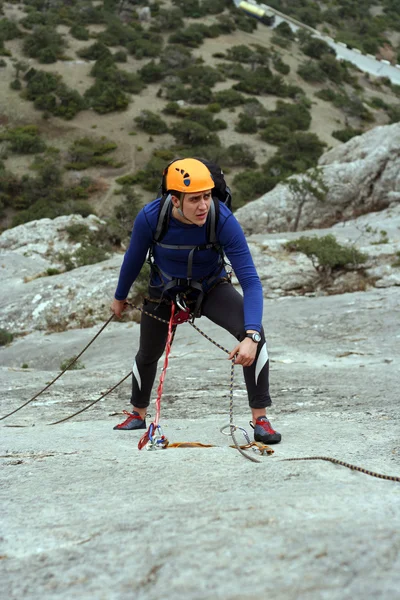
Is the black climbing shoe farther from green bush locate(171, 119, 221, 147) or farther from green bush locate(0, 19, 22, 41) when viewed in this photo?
green bush locate(0, 19, 22, 41)

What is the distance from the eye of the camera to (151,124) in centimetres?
5578

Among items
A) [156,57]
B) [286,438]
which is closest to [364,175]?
[286,438]

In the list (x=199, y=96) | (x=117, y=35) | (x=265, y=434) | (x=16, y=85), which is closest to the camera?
(x=265, y=434)

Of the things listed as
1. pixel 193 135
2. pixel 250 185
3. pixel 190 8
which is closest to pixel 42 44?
pixel 193 135

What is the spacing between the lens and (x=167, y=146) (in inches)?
2121

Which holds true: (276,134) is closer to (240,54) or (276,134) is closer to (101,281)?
(240,54)

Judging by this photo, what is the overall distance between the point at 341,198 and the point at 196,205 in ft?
84.8

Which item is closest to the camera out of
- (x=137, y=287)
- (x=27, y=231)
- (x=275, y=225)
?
(x=137, y=287)

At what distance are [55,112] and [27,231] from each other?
121 feet

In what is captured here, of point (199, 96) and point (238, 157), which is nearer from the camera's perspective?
point (238, 157)

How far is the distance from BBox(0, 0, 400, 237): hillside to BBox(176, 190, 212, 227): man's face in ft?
86.0

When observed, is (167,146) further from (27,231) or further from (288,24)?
(288,24)

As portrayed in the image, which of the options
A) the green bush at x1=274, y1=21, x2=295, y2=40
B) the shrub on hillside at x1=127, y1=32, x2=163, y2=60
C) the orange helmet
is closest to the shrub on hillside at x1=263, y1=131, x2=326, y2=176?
the shrub on hillside at x1=127, y1=32, x2=163, y2=60

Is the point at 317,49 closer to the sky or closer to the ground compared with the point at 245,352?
closer to the sky
